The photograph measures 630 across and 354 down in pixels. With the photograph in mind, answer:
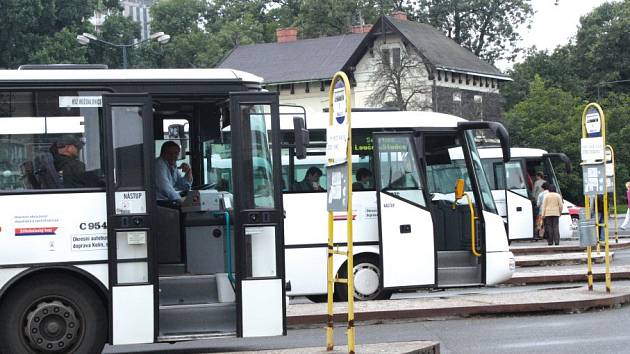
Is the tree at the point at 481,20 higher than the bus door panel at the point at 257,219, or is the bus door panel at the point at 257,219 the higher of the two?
the tree at the point at 481,20

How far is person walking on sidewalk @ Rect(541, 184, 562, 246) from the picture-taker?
3181cm

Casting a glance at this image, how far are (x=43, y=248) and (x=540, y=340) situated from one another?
19.4 ft

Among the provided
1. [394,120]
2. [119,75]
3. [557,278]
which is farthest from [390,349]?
[557,278]

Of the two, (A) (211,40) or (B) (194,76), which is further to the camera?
(A) (211,40)

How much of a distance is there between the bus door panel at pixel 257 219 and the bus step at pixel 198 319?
0.15 meters

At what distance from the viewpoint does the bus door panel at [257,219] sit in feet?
39.5

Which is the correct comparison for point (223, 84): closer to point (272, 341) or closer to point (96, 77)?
point (96, 77)

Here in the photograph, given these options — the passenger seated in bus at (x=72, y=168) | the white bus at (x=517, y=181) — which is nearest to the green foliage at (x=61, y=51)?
the white bus at (x=517, y=181)

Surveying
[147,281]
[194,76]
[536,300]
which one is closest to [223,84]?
[194,76]

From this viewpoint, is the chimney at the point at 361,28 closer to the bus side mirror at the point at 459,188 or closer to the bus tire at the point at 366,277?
the bus side mirror at the point at 459,188

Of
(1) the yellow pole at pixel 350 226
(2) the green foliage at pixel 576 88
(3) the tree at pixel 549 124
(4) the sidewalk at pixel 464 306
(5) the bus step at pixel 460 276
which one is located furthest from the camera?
(2) the green foliage at pixel 576 88

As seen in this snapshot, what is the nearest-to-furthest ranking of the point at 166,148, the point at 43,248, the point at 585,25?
the point at 43,248 < the point at 166,148 < the point at 585,25

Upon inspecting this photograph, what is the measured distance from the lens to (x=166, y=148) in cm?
1313

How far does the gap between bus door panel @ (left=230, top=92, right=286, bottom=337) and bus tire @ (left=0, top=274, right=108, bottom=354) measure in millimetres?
1495
